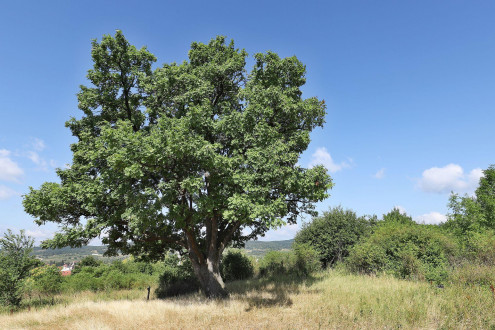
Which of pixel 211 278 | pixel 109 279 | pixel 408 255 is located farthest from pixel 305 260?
pixel 109 279

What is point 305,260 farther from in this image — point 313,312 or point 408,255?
point 313,312

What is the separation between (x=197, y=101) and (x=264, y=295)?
11.3 m

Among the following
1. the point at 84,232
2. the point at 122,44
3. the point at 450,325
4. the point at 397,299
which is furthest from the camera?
the point at 122,44

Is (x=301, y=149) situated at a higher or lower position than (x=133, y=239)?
higher

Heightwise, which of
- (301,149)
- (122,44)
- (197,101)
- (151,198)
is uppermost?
(122,44)

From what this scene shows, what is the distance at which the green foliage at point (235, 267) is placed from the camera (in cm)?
2475

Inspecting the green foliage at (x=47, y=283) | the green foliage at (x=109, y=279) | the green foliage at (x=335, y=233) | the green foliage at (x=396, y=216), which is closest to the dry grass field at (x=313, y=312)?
the green foliage at (x=335, y=233)

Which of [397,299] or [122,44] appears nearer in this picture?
[397,299]

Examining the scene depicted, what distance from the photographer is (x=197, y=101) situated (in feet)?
48.7

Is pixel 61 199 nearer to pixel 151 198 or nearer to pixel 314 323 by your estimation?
pixel 151 198

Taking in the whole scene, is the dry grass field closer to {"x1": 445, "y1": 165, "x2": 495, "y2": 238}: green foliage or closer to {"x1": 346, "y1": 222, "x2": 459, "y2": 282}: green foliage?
{"x1": 346, "y1": 222, "x2": 459, "y2": 282}: green foliage

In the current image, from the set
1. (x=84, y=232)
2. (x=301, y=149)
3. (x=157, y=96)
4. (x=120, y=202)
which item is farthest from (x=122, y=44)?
(x=301, y=149)

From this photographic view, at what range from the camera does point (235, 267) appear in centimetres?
2508

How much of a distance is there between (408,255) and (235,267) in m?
14.7
